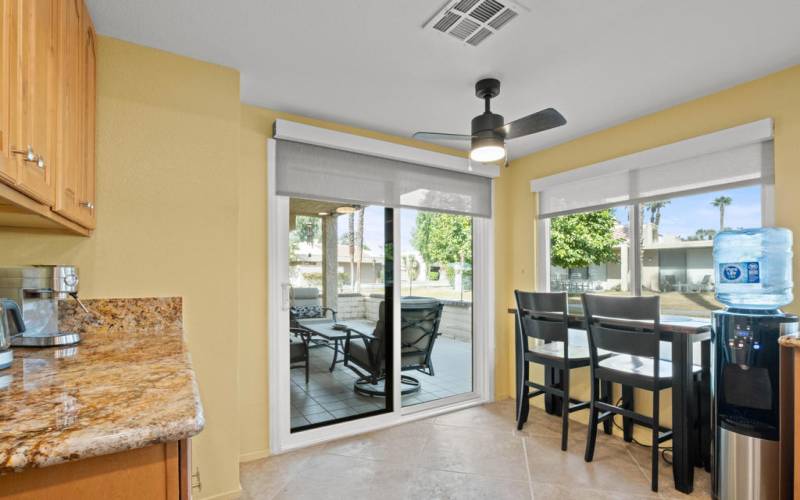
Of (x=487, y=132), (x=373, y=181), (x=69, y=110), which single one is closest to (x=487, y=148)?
(x=487, y=132)

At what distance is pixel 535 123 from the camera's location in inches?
83.7

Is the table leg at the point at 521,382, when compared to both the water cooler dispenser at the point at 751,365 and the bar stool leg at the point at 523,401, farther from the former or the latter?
the water cooler dispenser at the point at 751,365

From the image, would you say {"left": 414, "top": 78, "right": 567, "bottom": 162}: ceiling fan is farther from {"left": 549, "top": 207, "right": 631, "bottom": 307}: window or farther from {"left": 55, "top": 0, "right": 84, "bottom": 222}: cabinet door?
{"left": 55, "top": 0, "right": 84, "bottom": 222}: cabinet door

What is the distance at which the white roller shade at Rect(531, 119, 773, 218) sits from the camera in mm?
2336

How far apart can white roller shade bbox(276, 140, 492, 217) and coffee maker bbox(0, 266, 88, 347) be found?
→ 1.35 meters

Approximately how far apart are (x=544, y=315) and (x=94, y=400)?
2719 millimetres

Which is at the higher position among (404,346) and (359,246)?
(359,246)

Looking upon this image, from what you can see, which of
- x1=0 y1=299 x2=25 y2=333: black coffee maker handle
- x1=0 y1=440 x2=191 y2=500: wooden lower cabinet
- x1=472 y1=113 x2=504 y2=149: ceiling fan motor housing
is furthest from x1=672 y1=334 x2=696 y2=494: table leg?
x1=0 y1=299 x2=25 y2=333: black coffee maker handle

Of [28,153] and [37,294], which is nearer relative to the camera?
[28,153]

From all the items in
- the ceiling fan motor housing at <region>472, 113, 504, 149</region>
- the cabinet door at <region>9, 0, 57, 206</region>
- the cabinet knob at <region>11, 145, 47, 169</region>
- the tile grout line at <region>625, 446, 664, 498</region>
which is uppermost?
the ceiling fan motor housing at <region>472, 113, 504, 149</region>

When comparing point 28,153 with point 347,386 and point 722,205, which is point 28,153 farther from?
point 722,205

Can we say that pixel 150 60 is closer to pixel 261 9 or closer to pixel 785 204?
pixel 261 9

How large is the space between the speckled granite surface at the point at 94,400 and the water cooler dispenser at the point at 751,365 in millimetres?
2445

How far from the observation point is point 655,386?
2285 mm
